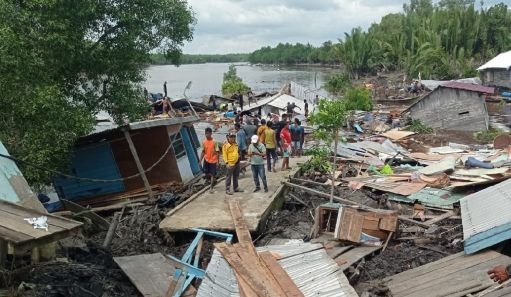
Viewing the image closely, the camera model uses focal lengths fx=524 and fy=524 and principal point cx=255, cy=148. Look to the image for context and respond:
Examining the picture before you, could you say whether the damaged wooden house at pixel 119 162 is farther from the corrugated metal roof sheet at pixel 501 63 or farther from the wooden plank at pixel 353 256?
the corrugated metal roof sheet at pixel 501 63

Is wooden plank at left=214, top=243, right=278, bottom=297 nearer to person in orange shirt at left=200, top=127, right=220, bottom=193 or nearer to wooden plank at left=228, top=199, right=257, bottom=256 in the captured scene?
wooden plank at left=228, top=199, right=257, bottom=256

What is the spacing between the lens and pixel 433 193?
10.5 meters

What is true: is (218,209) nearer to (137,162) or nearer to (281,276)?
(137,162)

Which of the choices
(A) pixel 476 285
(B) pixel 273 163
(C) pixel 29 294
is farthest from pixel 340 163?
(C) pixel 29 294

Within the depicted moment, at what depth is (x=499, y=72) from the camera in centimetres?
3266

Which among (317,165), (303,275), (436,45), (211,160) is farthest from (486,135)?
(436,45)

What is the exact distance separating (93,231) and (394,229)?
5.62 m

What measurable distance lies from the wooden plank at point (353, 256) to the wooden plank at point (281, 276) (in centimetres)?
114

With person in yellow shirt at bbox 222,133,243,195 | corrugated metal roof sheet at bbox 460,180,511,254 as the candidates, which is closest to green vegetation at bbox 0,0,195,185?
person in yellow shirt at bbox 222,133,243,195

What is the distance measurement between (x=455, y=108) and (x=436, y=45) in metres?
21.6

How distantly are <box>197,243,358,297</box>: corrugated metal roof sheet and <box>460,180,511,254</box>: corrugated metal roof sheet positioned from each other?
1.92m

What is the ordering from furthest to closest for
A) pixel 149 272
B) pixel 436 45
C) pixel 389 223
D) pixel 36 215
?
pixel 436 45, pixel 389 223, pixel 149 272, pixel 36 215

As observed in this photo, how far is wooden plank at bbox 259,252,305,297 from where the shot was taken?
563 cm

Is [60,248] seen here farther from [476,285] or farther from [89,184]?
[89,184]
